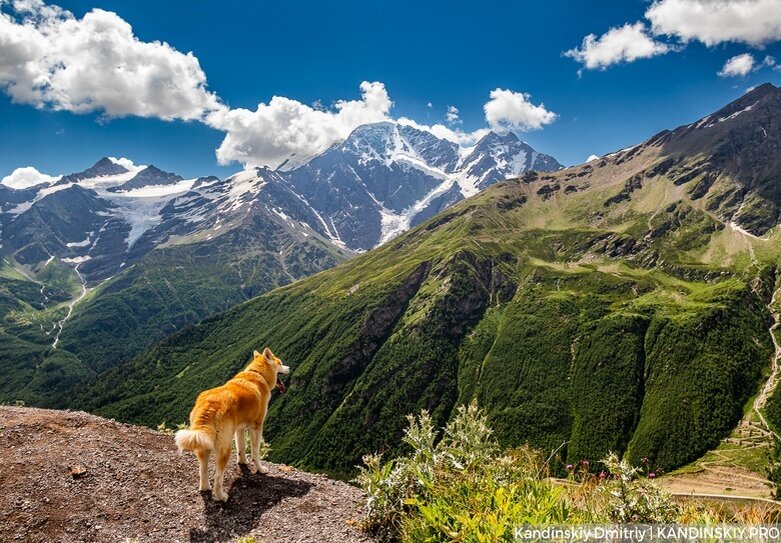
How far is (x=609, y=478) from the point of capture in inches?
430

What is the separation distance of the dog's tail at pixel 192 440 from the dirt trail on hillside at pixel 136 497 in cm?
232

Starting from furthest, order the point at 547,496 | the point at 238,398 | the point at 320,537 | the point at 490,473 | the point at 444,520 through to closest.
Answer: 1. the point at 238,398
2. the point at 320,537
3. the point at 490,473
4. the point at 547,496
5. the point at 444,520

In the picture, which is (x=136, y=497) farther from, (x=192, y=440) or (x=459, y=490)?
(x=459, y=490)

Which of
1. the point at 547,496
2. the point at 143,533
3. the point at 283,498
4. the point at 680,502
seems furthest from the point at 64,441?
the point at 680,502

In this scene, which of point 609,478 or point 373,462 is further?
point 373,462

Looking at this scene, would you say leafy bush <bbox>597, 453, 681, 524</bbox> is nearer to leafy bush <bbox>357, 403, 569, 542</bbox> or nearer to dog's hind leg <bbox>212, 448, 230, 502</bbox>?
leafy bush <bbox>357, 403, 569, 542</bbox>

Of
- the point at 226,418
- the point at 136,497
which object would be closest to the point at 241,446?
the point at 226,418

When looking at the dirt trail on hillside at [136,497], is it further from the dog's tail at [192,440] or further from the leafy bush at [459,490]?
the dog's tail at [192,440]

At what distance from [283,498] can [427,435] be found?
5702mm

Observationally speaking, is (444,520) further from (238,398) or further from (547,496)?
(238,398)

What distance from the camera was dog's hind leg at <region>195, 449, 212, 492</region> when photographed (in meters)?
12.9

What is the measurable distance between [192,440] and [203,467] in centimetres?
202

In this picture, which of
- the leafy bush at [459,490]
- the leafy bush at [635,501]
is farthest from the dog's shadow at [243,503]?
the leafy bush at [635,501]

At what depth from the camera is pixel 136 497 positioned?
1357cm
